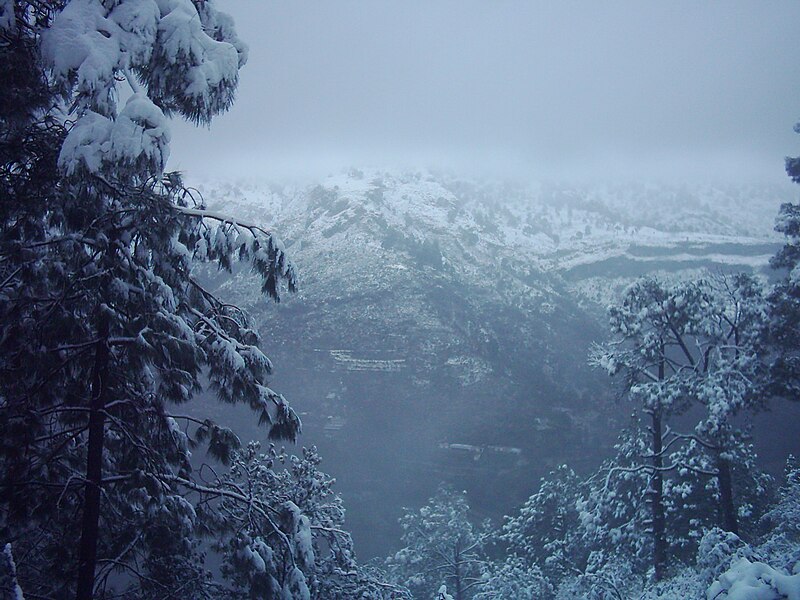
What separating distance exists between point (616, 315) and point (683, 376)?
232 cm

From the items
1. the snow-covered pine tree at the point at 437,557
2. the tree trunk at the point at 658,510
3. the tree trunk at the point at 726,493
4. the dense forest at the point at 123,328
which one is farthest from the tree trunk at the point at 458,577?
the dense forest at the point at 123,328

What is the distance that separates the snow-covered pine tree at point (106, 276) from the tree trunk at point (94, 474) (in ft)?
0.04

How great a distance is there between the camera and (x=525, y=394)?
144ft

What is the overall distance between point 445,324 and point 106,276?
141 ft

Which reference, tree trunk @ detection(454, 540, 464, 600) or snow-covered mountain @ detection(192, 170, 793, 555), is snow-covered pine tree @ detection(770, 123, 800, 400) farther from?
snow-covered mountain @ detection(192, 170, 793, 555)

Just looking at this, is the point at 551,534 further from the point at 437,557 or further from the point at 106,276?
the point at 106,276

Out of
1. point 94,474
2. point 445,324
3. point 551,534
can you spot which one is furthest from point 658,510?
point 445,324

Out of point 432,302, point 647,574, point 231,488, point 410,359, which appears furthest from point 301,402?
point 231,488

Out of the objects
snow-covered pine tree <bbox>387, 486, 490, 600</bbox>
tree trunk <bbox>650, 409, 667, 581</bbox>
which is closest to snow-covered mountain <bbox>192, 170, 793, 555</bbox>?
snow-covered pine tree <bbox>387, 486, 490, 600</bbox>

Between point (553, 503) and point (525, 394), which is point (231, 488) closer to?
point (553, 503)

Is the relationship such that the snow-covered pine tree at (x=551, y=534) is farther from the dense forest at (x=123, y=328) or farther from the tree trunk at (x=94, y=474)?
the tree trunk at (x=94, y=474)

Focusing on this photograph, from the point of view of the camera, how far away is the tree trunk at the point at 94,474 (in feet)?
13.9

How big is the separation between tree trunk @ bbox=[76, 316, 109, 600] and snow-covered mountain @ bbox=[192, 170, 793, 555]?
105 ft

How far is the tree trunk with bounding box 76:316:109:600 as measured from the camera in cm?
423
